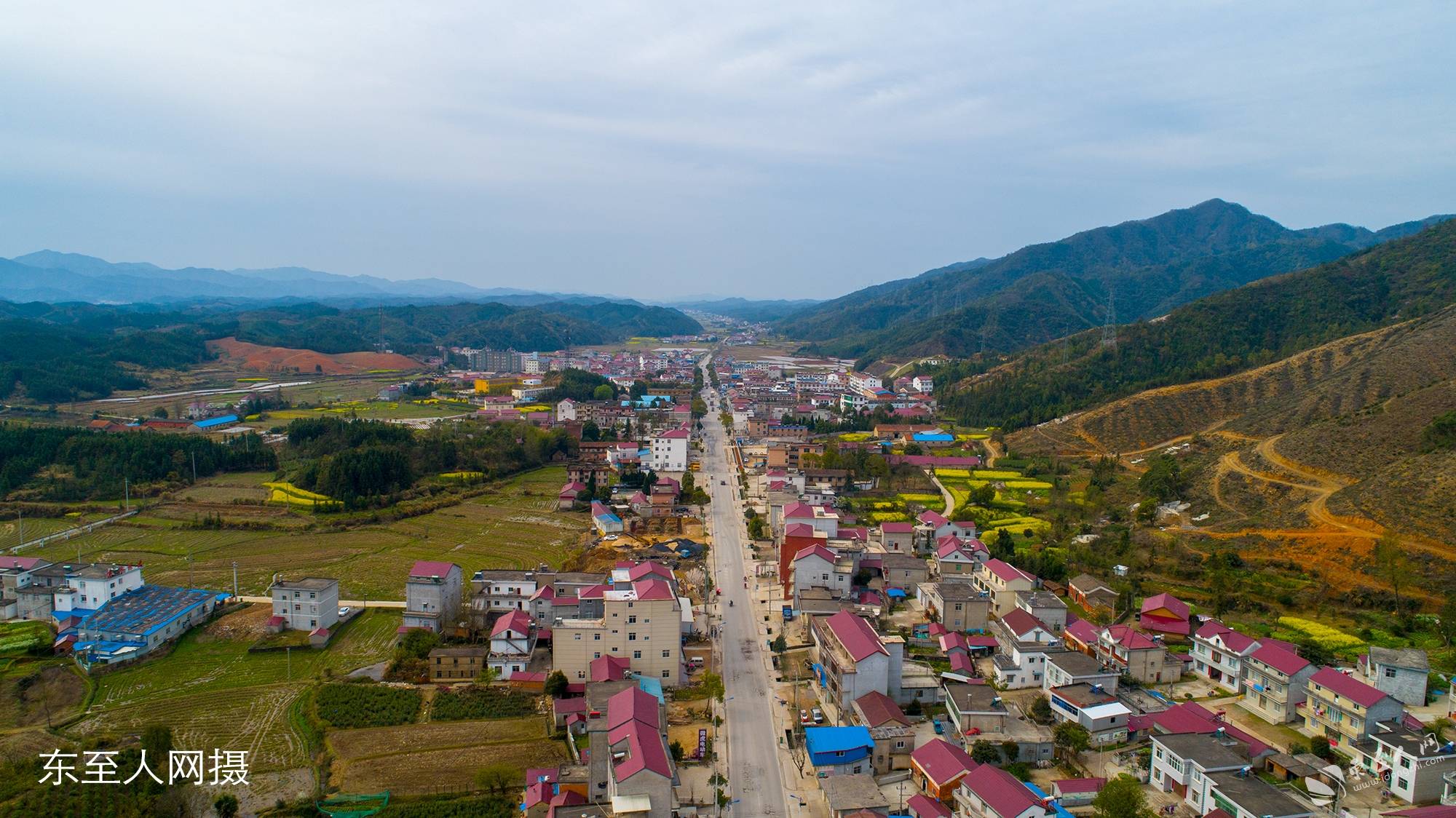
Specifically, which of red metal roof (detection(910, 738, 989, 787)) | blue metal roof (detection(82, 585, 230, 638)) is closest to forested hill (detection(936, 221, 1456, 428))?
red metal roof (detection(910, 738, 989, 787))

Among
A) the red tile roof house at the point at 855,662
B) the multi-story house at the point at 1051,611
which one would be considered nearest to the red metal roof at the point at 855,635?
the red tile roof house at the point at 855,662

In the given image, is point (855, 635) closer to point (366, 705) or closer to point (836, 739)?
point (836, 739)

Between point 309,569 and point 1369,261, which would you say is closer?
point 309,569

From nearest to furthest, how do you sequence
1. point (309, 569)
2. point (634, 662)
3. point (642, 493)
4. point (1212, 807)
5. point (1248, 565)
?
point (1212, 807), point (634, 662), point (1248, 565), point (309, 569), point (642, 493)

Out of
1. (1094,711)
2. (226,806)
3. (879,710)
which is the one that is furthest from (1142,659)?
(226,806)

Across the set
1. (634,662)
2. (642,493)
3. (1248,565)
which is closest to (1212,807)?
(634,662)

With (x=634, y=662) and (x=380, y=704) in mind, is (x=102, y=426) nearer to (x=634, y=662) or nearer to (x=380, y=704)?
(x=380, y=704)

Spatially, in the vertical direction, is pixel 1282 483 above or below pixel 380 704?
above

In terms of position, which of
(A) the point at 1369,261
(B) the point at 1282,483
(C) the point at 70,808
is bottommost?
(C) the point at 70,808

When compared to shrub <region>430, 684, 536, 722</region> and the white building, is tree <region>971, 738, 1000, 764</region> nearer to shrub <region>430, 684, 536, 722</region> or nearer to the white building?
shrub <region>430, 684, 536, 722</region>
